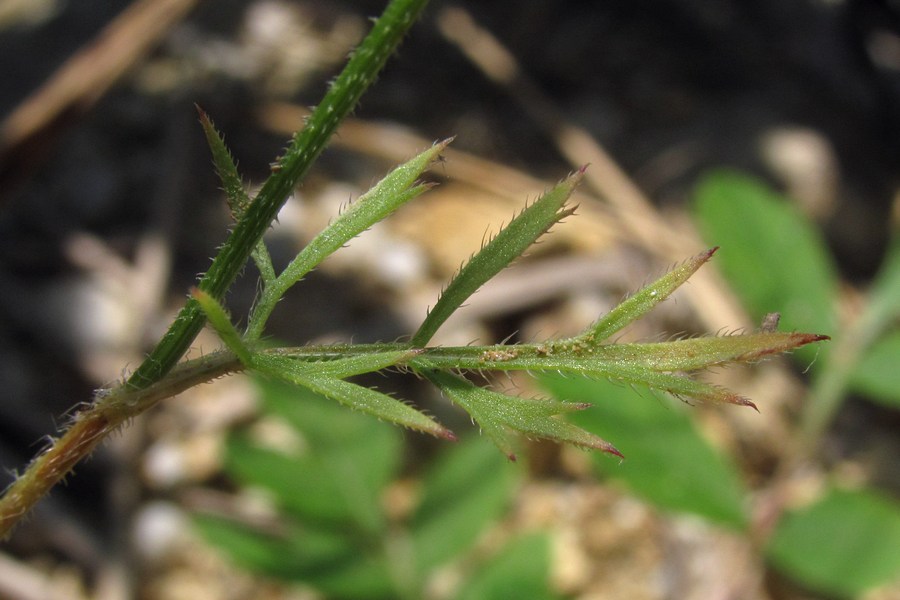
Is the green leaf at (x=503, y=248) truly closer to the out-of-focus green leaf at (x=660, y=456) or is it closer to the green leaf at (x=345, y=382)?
→ the green leaf at (x=345, y=382)

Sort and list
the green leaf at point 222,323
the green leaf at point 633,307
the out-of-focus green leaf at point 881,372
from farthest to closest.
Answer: the out-of-focus green leaf at point 881,372
the green leaf at point 633,307
the green leaf at point 222,323

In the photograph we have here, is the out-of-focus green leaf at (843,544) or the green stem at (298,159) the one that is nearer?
the green stem at (298,159)

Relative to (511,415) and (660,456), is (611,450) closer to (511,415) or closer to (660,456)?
(511,415)

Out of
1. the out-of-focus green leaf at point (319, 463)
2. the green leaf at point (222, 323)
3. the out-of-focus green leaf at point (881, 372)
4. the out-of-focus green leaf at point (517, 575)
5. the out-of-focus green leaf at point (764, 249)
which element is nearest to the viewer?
the green leaf at point (222, 323)

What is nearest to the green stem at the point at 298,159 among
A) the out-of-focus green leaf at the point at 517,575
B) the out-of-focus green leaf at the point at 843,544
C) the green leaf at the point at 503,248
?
the green leaf at the point at 503,248

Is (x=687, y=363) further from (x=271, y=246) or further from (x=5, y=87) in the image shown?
(x=5, y=87)

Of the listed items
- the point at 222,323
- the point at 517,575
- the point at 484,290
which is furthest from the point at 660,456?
the point at 222,323
